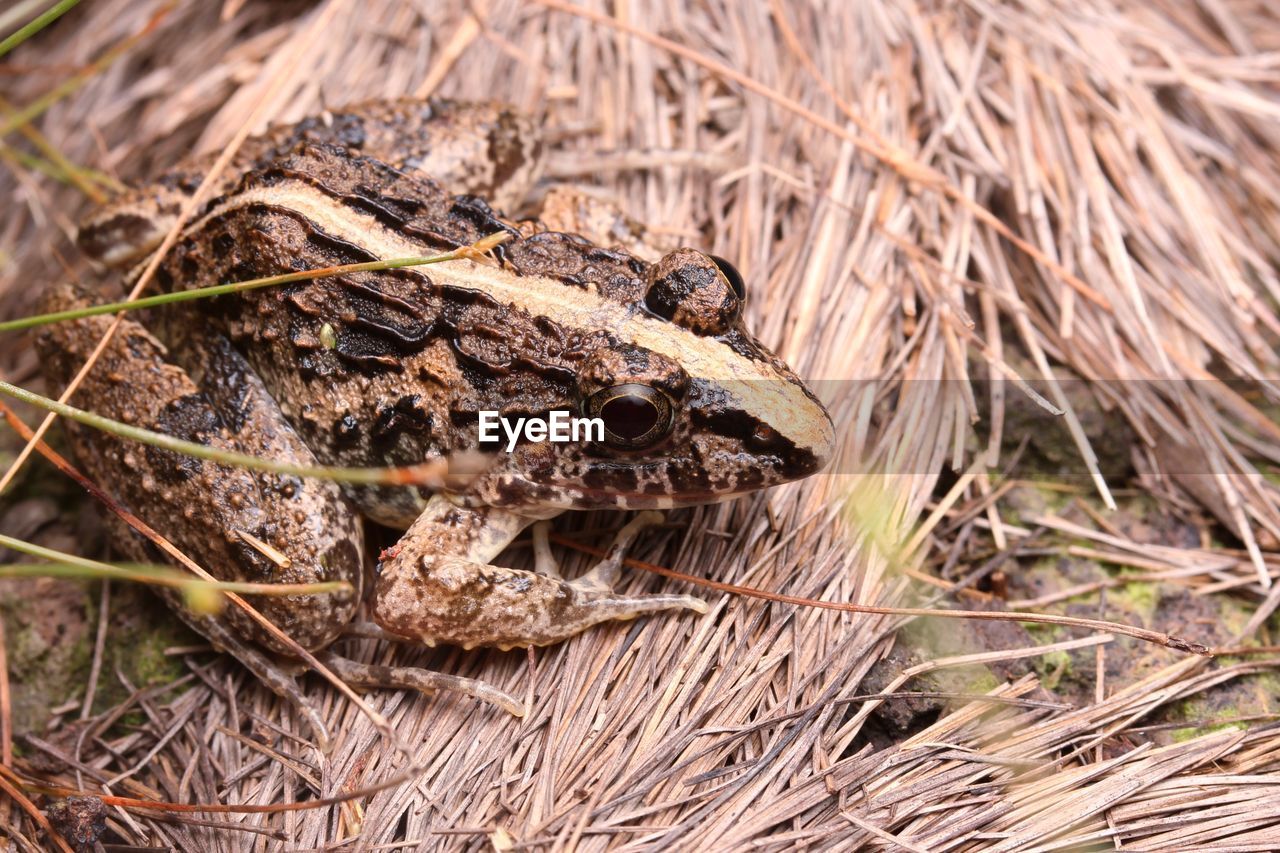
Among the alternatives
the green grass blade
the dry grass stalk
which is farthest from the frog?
the green grass blade

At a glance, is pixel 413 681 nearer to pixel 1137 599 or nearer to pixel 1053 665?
pixel 1053 665

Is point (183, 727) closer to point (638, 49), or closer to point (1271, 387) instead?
point (638, 49)

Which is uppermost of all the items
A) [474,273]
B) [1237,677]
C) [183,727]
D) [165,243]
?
[165,243]

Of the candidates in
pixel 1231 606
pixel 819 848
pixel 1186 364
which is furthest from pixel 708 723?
pixel 1186 364

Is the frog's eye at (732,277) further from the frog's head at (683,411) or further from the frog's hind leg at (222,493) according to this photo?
the frog's hind leg at (222,493)

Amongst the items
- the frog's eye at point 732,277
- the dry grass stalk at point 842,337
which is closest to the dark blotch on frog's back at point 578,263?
the frog's eye at point 732,277

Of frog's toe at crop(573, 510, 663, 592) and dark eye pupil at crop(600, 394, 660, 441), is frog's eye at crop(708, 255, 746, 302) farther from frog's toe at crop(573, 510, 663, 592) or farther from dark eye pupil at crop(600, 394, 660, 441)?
frog's toe at crop(573, 510, 663, 592)

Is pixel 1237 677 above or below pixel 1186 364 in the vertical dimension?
below

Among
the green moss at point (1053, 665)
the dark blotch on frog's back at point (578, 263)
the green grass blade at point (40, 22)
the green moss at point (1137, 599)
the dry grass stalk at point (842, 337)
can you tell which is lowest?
the green moss at point (1137, 599)
